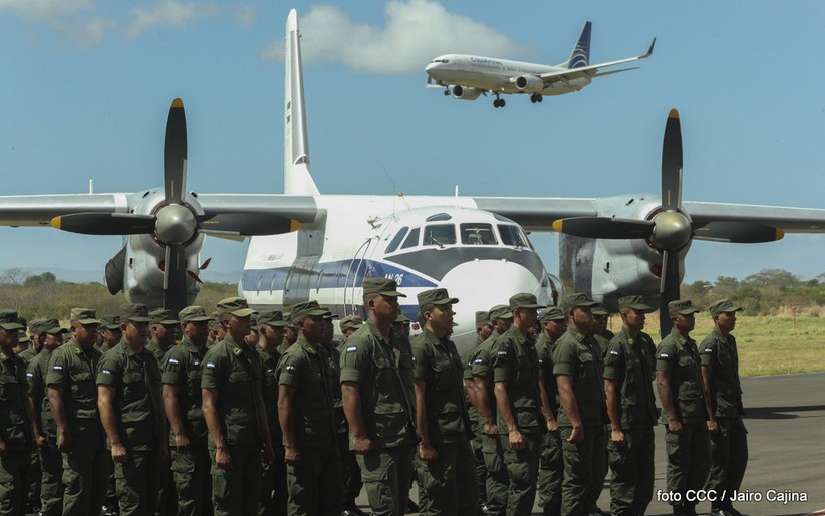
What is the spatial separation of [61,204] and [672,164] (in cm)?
1033

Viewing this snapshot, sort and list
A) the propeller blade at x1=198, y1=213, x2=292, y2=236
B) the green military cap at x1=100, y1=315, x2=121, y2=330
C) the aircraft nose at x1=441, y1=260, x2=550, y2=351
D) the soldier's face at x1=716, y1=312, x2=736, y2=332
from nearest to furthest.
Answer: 1. the green military cap at x1=100, y1=315, x2=121, y2=330
2. the soldier's face at x1=716, y1=312, x2=736, y2=332
3. the aircraft nose at x1=441, y1=260, x2=550, y2=351
4. the propeller blade at x1=198, y1=213, x2=292, y2=236

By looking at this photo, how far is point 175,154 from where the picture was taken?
19656mm

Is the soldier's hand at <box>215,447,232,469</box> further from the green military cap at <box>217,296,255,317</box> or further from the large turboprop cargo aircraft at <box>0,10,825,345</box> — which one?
the large turboprop cargo aircraft at <box>0,10,825,345</box>

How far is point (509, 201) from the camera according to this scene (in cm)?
2278

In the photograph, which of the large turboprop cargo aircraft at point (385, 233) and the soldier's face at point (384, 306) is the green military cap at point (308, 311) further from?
the large turboprop cargo aircraft at point (385, 233)

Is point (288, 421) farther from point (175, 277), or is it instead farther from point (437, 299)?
point (175, 277)

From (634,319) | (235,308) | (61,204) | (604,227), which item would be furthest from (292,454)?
(61,204)

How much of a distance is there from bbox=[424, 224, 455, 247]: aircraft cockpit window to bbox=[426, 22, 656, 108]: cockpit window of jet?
108 ft

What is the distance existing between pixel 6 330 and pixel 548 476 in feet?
15.5

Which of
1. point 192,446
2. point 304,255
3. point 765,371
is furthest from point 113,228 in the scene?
point 765,371

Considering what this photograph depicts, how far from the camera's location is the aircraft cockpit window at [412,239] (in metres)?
16.5

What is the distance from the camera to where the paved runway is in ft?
36.7

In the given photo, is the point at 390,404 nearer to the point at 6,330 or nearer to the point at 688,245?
the point at 6,330

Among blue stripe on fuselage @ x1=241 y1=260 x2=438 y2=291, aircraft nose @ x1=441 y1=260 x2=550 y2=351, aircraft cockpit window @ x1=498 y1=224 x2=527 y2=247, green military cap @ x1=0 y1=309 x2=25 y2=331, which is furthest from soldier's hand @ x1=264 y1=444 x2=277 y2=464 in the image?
aircraft cockpit window @ x1=498 y1=224 x2=527 y2=247
